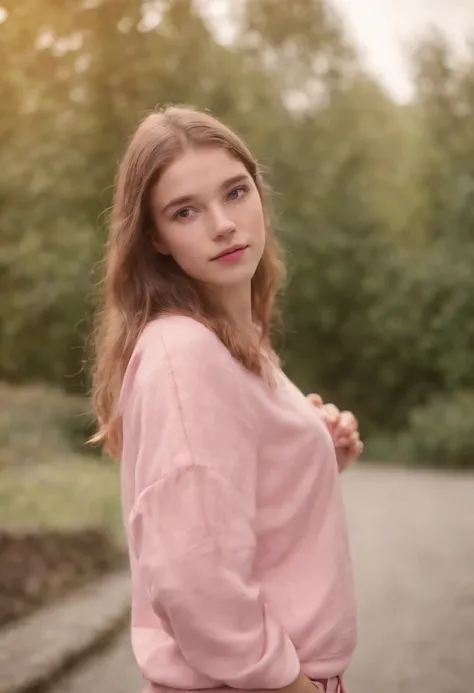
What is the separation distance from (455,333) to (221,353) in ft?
3.32

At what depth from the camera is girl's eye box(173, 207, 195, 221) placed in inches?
36.7

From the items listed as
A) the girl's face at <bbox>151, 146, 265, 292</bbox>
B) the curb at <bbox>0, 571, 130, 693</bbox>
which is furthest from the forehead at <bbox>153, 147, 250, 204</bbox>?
the curb at <bbox>0, 571, 130, 693</bbox>

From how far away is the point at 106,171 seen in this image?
178 cm

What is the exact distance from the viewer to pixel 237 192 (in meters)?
0.96

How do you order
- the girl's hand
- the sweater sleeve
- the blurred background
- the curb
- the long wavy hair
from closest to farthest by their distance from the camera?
the sweater sleeve, the long wavy hair, the girl's hand, the curb, the blurred background

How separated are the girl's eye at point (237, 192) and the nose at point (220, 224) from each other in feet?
0.10

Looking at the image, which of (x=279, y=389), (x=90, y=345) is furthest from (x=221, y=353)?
(x=90, y=345)

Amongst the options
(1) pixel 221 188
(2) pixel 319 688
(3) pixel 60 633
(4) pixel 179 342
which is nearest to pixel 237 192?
(1) pixel 221 188

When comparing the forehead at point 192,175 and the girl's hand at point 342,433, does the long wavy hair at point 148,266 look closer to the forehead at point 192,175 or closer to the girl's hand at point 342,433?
the forehead at point 192,175

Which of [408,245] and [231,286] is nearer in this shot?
[231,286]

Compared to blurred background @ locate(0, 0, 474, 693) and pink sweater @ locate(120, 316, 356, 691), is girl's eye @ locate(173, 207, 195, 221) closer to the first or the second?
pink sweater @ locate(120, 316, 356, 691)

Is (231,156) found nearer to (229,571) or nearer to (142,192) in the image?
(142,192)

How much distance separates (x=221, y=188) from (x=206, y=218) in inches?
1.6

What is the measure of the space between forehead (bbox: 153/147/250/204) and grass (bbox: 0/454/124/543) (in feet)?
3.22
